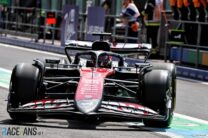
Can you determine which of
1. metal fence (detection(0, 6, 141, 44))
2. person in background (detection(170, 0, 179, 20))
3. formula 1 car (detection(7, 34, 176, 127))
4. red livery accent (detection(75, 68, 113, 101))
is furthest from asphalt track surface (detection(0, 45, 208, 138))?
metal fence (detection(0, 6, 141, 44))

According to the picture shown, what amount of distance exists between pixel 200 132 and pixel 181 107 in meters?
2.48

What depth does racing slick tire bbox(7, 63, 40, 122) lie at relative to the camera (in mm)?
7992

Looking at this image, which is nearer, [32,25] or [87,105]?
[87,105]

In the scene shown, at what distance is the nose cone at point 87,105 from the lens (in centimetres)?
747

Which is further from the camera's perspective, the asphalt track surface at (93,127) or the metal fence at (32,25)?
the metal fence at (32,25)

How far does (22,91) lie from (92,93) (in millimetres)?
941

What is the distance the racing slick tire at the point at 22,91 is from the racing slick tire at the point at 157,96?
1.45 metres

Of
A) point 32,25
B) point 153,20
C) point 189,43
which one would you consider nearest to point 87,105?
point 189,43

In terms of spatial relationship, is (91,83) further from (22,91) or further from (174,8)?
(174,8)

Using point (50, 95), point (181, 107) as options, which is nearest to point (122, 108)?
point (50, 95)

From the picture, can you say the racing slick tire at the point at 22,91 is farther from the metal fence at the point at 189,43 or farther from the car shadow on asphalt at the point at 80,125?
the metal fence at the point at 189,43

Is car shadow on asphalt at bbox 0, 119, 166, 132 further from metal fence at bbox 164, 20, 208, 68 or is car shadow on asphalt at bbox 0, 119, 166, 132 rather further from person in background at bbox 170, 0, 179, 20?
person in background at bbox 170, 0, 179, 20

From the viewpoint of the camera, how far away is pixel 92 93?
7.78 m

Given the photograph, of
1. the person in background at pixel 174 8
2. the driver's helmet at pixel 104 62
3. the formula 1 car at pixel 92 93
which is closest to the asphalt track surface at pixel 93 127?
the formula 1 car at pixel 92 93
